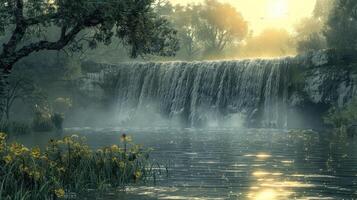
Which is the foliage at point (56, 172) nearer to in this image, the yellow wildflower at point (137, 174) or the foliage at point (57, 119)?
the yellow wildflower at point (137, 174)

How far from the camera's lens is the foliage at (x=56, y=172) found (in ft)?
54.1

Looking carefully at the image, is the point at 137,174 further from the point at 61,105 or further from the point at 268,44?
the point at 268,44

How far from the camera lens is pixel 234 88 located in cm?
7000

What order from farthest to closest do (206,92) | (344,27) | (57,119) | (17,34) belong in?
1. (206,92)
2. (344,27)
3. (57,119)
4. (17,34)

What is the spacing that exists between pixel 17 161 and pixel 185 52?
130 m

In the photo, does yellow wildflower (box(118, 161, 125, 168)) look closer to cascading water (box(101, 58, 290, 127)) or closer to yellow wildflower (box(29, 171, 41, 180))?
yellow wildflower (box(29, 171, 41, 180))

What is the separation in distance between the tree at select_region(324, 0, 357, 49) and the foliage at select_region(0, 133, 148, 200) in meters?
47.4

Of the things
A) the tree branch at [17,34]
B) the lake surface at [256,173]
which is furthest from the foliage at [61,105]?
the tree branch at [17,34]

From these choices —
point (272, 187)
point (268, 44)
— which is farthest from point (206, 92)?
point (268, 44)

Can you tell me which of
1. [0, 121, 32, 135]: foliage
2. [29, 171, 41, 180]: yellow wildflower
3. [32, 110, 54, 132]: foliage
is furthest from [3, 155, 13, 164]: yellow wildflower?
[32, 110, 54, 132]: foliage

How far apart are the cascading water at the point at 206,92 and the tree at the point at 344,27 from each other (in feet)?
18.6

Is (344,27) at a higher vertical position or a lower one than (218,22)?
lower

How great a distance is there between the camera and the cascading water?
217ft

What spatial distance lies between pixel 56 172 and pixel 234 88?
172ft
